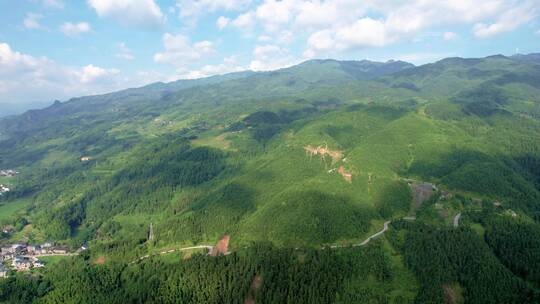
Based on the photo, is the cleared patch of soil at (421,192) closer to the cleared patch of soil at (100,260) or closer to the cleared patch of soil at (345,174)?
the cleared patch of soil at (345,174)

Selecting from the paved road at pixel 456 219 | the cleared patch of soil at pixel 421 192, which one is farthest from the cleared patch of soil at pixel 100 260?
the paved road at pixel 456 219

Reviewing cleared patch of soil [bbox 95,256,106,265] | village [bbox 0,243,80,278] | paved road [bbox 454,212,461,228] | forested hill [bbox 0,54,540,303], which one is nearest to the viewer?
forested hill [bbox 0,54,540,303]

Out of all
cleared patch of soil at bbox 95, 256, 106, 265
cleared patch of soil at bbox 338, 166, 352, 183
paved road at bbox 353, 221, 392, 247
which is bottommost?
cleared patch of soil at bbox 95, 256, 106, 265

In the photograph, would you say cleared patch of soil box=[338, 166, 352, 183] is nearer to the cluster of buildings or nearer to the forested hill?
the forested hill

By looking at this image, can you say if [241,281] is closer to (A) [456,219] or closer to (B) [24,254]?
(A) [456,219]

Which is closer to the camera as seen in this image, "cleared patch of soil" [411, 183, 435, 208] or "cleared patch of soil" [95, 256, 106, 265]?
"cleared patch of soil" [95, 256, 106, 265]

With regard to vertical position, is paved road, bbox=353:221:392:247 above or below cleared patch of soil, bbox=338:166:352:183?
below

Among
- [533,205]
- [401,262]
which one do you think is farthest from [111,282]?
[533,205]

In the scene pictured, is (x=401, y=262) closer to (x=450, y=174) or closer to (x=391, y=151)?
(x=450, y=174)

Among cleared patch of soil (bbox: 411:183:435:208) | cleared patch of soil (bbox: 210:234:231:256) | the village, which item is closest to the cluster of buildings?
the village
